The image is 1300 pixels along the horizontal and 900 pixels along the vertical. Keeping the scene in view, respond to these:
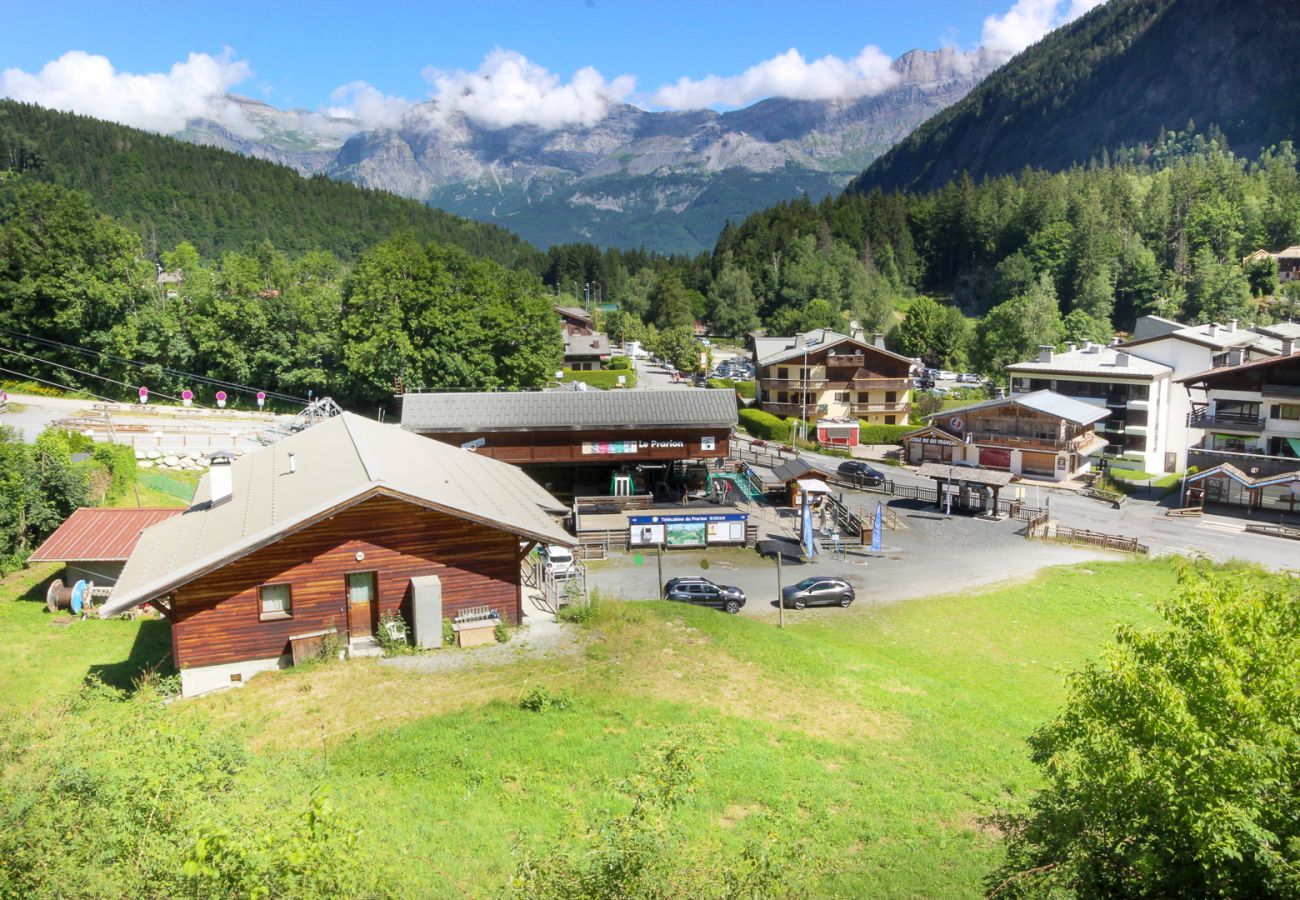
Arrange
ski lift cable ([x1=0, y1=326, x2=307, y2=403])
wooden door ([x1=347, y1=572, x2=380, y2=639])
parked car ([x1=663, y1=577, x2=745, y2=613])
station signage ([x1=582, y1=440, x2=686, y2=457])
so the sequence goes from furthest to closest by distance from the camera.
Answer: ski lift cable ([x1=0, y1=326, x2=307, y2=403]) → station signage ([x1=582, y1=440, x2=686, y2=457]) → parked car ([x1=663, y1=577, x2=745, y2=613]) → wooden door ([x1=347, y1=572, x2=380, y2=639])

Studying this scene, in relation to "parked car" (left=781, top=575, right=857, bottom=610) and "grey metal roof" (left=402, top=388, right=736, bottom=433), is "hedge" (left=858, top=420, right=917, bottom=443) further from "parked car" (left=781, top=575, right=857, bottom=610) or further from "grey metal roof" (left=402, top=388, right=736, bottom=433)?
"parked car" (left=781, top=575, right=857, bottom=610)

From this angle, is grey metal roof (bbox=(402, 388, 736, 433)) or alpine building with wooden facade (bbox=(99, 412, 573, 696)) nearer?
alpine building with wooden facade (bbox=(99, 412, 573, 696))

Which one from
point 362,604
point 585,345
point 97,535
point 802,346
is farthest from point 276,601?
point 585,345

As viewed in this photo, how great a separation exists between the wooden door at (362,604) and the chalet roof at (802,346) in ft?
176

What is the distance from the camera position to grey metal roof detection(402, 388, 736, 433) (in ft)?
139

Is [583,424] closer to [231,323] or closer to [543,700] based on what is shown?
[543,700]

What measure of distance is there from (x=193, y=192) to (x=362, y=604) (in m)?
158

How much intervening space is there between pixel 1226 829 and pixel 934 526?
125ft

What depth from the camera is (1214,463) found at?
166ft

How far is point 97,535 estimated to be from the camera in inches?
1102

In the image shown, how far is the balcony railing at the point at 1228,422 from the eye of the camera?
50.5 metres

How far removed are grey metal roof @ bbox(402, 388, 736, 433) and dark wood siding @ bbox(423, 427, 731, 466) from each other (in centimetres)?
45

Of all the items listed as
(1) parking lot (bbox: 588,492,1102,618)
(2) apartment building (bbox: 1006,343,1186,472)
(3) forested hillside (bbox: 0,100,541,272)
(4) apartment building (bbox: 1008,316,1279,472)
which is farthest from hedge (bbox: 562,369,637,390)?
(3) forested hillside (bbox: 0,100,541,272)


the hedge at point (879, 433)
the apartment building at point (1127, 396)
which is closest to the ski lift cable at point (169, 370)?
the hedge at point (879, 433)
